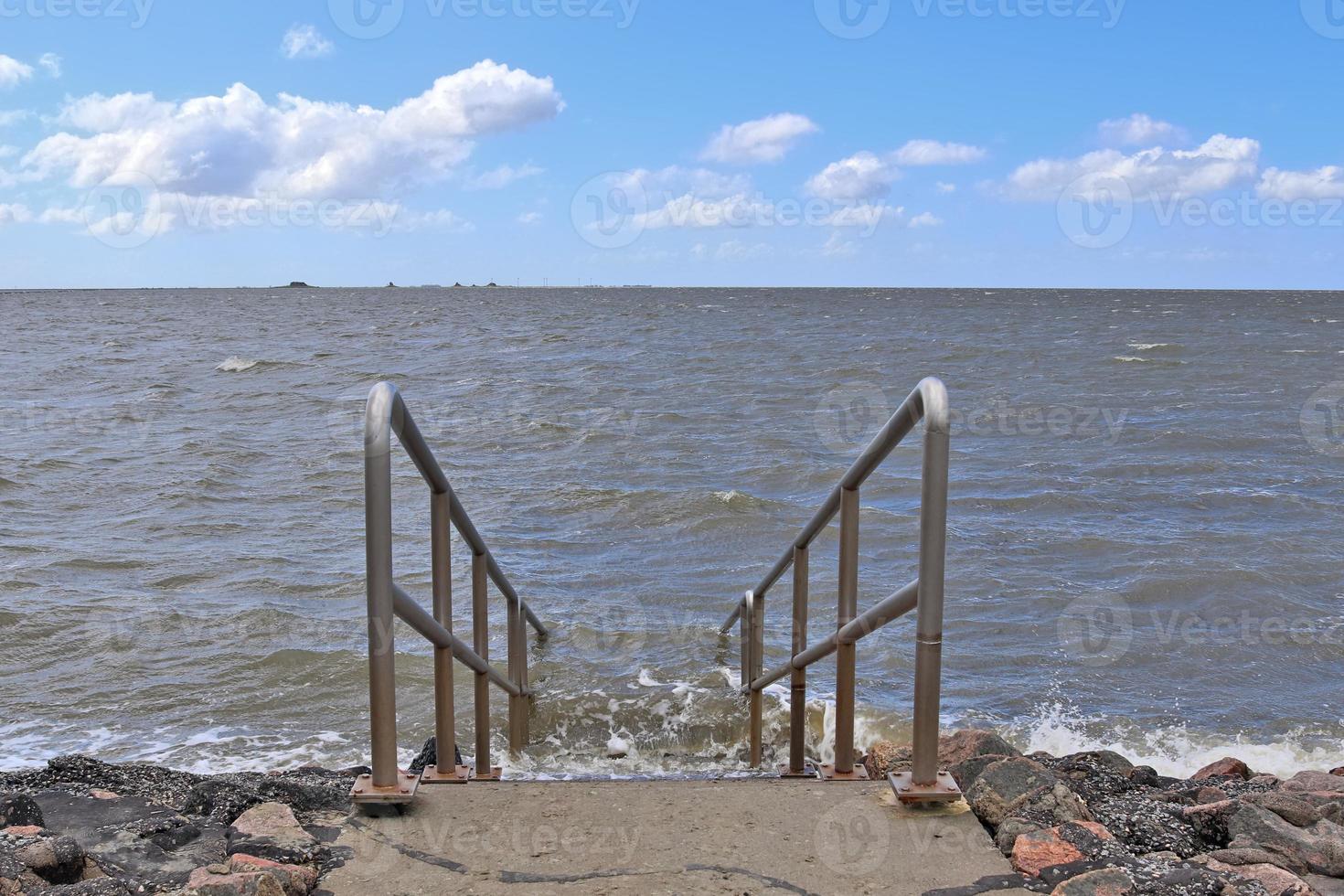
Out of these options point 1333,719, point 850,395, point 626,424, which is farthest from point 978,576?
point 850,395

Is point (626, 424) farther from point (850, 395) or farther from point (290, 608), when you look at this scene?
point (290, 608)

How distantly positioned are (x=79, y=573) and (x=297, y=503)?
3.10 m

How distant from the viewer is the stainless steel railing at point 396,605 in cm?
248

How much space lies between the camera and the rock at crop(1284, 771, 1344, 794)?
4281 millimetres

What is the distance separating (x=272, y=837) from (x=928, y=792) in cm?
156

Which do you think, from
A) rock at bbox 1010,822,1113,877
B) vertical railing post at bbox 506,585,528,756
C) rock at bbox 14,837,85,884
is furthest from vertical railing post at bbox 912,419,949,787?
vertical railing post at bbox 506,585,528,756

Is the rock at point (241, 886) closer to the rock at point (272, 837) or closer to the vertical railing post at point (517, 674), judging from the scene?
the rock at point (272, 837)

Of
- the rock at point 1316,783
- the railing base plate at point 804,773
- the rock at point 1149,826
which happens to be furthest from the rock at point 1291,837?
the railing base plate at point 804,773

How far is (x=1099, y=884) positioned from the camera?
249 cm

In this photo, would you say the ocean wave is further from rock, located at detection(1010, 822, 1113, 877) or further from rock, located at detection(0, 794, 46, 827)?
rock, located at detection(1010, 822, 1113, 877)

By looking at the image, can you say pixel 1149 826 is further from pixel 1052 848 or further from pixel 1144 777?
pixel 1144 777

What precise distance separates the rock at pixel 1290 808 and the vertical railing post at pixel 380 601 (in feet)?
8.70

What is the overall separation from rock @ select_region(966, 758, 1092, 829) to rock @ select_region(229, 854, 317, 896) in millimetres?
1730
